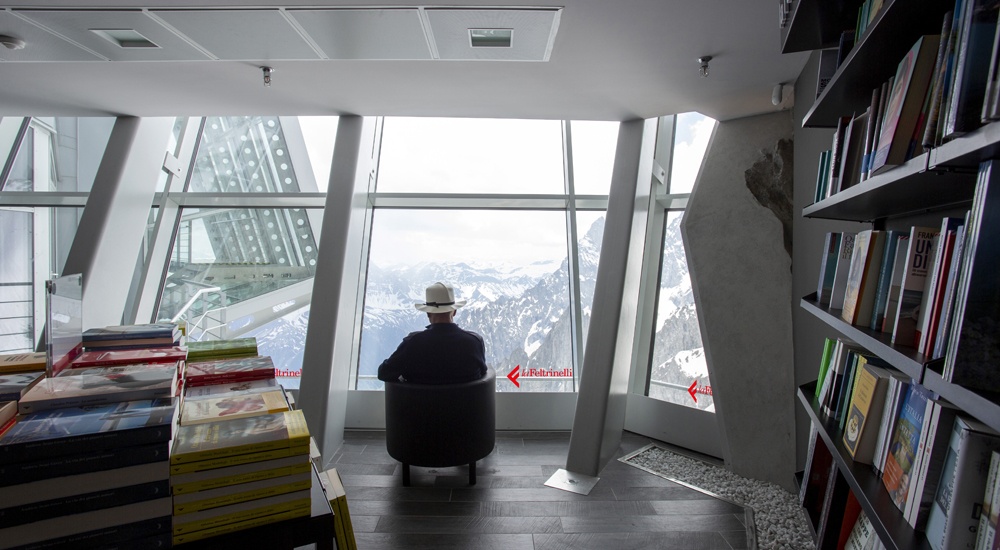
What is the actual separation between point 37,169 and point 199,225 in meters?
1.64

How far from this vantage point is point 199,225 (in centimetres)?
533

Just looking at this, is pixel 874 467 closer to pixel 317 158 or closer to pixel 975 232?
pixel 975 232

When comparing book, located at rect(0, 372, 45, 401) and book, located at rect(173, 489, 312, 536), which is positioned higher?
book, located at rect(0, 372, 45, 401)

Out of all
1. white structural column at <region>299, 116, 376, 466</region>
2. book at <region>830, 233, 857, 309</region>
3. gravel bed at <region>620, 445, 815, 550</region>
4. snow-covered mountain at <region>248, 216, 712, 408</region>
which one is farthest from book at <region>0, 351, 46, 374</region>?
snow-covered mountain at <region>248, 216, 712, 408</region>

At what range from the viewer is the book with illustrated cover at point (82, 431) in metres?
1.04

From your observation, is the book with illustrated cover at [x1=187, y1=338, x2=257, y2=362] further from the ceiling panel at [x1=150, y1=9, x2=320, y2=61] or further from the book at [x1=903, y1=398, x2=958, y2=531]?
the book at [x1=903, y1=398, x2=958, y2=531]

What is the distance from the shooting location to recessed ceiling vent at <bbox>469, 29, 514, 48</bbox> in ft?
9.23

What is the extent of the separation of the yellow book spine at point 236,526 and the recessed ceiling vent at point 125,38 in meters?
2.79

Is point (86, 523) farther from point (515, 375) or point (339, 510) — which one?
point (515, 375)

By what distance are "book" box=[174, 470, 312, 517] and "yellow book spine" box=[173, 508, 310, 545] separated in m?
0.05

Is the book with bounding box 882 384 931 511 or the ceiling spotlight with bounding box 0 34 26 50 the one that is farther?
the ceiling spotlight with bounding box 0 34 26 50

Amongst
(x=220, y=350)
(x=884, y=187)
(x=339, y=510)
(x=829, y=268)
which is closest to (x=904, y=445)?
(x=884, y=187)

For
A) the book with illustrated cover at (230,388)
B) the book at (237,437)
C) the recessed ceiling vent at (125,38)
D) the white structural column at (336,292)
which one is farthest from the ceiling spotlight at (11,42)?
the book at (237,437)

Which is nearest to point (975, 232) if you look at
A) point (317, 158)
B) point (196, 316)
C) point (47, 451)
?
point (47, 451)
